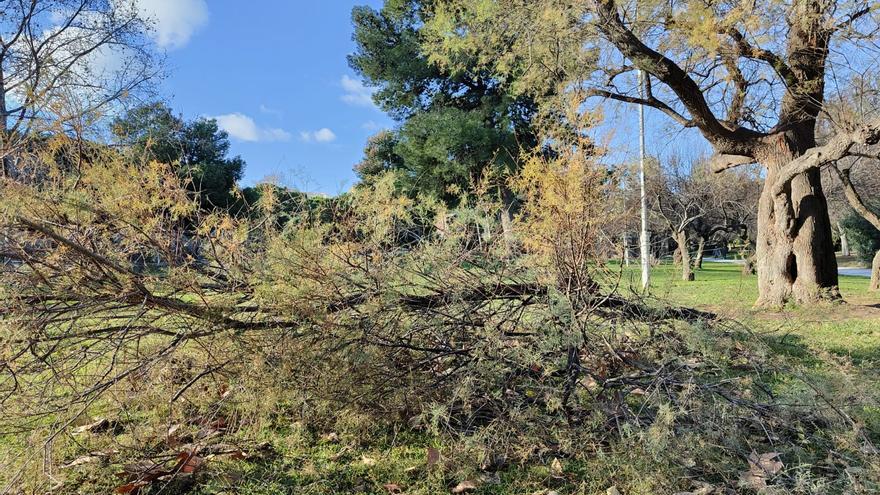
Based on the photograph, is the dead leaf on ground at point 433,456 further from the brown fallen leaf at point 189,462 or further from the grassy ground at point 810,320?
the grassy ground at point 810,320

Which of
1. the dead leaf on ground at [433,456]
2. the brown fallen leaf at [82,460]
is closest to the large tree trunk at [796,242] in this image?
the dead leaf on ground at [433,456]

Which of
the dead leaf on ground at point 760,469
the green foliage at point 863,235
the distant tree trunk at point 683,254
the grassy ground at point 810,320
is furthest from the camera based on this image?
the green foliage at point 863,235

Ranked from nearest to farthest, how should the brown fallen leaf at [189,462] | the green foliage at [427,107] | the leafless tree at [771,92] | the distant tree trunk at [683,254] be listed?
the brown fallen leaf at [189,462]
the distant tree trunk at [683,254]
the leafless tree at [771,92]
the green foliage at [427,107]

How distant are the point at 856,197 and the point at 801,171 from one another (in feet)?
18.7

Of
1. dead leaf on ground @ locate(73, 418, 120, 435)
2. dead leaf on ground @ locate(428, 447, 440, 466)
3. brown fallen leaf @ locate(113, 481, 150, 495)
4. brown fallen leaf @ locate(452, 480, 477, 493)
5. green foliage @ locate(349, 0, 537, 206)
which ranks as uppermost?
green foliage @ locate(349, 0, 537, 206)

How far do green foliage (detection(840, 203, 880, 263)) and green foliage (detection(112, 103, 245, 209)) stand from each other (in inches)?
1399

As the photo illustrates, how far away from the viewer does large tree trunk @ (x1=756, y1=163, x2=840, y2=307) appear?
31.0ft

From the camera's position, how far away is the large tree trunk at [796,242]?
31.0 ft

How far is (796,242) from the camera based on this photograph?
963 centimetres

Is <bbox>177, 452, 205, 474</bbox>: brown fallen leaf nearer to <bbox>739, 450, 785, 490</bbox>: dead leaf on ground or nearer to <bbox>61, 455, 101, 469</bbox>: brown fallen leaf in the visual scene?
<bbox>61, 455, 101, 469</bbox>: brown fallen leaf

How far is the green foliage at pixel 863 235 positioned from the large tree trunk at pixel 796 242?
27.6 m

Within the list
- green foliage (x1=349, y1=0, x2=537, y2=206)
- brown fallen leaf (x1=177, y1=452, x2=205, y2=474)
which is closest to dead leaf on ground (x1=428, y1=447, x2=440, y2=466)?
brown fallen leaf (x1=177, y1=452, x2=205, y2=474)

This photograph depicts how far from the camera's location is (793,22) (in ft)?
27.2

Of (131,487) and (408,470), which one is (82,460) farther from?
(408,470)
